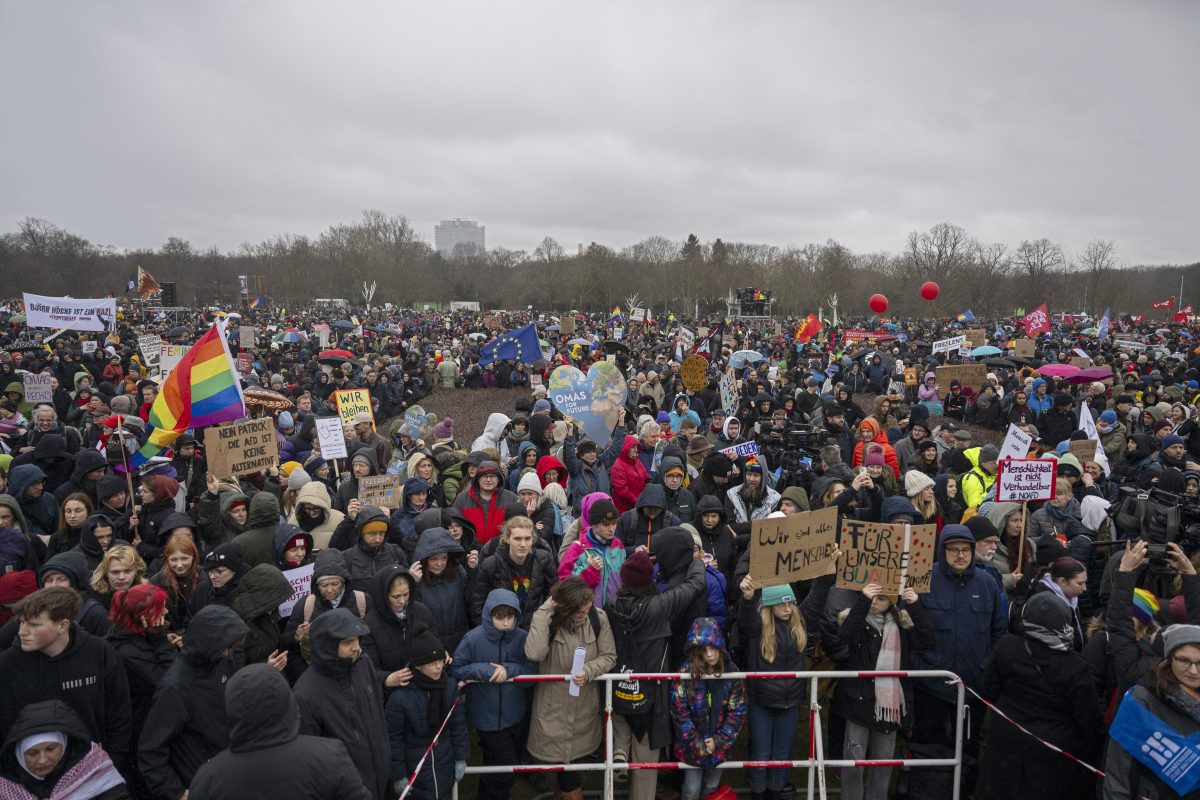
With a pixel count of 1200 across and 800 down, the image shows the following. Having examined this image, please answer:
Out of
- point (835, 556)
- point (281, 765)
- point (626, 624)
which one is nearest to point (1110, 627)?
point (835, 556)

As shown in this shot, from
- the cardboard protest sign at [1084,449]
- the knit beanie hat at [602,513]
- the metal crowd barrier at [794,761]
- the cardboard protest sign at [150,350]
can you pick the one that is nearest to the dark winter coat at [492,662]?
the metal crowd barrier at [794,761]

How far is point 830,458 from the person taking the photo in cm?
764

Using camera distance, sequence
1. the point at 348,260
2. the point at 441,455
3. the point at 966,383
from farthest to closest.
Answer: the point at 348,260
the point at 966,383
the point at 441,455

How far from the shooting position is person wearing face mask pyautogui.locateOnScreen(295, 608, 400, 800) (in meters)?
3.56

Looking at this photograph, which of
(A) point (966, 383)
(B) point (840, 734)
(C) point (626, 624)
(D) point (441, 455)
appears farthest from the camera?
(A) point (966, 383)

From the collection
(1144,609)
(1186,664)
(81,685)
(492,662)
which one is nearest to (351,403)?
(492,662)

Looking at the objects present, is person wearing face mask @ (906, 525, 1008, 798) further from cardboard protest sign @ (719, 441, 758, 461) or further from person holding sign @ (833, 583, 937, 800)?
cardboard protest sign @ (719, 441, 758, 461)

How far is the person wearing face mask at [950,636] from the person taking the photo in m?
4.70

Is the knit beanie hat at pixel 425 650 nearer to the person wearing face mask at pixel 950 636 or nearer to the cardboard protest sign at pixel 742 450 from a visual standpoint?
the person wearing face mask at pixel 950 636

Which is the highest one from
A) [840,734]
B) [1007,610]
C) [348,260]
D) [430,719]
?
[348,260]

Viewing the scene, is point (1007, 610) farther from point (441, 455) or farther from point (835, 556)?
point (441, 455)

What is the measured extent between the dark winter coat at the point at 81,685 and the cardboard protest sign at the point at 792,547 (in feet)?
→ 11.4

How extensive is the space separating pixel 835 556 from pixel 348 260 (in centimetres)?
8814

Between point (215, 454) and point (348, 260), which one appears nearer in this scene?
point (215, 454)
